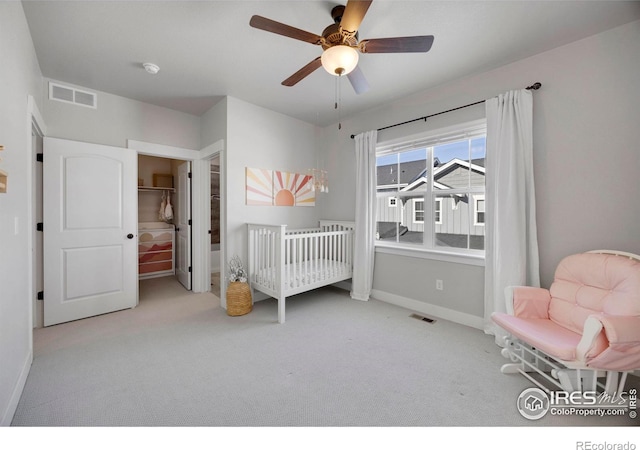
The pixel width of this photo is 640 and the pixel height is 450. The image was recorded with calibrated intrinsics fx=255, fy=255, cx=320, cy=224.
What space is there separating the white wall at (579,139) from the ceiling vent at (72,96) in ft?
12.9

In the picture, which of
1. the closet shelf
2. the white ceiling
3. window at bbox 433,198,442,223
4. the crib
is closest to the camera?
the white ceiling

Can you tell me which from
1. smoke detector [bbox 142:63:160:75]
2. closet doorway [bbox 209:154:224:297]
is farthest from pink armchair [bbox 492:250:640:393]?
closet doorway [bbox 209:154:224:297]

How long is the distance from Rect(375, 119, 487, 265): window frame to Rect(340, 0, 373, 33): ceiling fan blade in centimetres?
176

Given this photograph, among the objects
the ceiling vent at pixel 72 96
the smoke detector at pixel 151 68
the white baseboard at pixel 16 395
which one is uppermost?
the smoke detector at pixel 151 68

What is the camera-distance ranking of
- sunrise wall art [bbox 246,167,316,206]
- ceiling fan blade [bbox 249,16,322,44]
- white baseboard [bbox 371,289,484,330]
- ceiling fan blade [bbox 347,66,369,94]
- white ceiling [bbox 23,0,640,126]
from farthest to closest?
sunrise wall art [bbox 246,167,316,206] < white baseboard [bbox 371,289,484,330] < ceiling fan blade [bbox 347,66,369,94] < white ceiling [bbox 23,0,640,126] < ceiling fan blade [bbox 249,16,322,44]

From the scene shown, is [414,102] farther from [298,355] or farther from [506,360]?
[298,355]

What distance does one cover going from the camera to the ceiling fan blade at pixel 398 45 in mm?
1532

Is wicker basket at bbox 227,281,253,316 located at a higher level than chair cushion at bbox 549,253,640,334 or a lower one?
lower

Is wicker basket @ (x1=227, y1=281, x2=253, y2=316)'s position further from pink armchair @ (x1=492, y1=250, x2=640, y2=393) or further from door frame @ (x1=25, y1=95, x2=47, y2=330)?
pink armchair @ (x1=492, y1=250, x2=640, y2=393)

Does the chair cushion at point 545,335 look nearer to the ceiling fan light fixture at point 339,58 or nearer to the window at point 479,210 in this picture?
the window at point 479,210

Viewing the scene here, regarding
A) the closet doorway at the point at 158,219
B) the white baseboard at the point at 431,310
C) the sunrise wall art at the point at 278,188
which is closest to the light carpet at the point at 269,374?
the white baseboard at the point at 431,310

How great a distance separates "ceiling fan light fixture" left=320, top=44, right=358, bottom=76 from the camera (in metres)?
1.55

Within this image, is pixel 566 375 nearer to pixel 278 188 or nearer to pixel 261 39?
pixel 261 39

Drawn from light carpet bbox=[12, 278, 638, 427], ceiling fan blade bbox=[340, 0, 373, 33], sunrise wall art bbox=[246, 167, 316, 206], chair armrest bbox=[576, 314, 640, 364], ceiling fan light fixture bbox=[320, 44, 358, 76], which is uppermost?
ceiling fan blade bbox=[340, 0, 373, 33]
